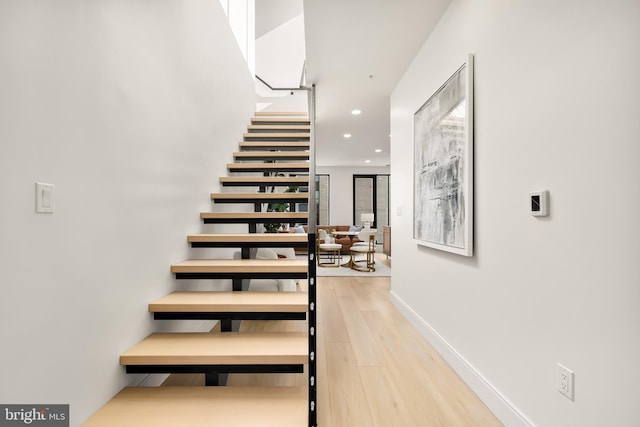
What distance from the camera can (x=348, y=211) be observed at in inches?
441

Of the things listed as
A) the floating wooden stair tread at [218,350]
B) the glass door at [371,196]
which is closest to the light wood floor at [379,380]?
the floating wooden stair tread at [218,350]

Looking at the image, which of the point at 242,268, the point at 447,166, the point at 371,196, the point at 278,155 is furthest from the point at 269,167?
the point at 371,196

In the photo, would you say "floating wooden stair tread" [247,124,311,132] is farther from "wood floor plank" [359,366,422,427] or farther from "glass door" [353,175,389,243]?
"glass door" [353,175,389,243]

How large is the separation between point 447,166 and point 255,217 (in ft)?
5.29

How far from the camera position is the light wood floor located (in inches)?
72.9

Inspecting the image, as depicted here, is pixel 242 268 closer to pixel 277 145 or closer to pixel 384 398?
pixel 384 398

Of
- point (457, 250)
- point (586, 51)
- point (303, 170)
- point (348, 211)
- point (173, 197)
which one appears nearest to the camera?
point (586, 51)

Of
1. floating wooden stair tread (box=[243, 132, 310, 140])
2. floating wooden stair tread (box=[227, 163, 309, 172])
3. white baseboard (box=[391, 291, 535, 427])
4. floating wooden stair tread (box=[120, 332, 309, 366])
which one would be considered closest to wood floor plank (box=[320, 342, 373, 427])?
floating wooden stair tread (box=[120, 332, 309, 366])

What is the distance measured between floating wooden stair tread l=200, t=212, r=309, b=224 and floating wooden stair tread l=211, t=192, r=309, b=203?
0.75ft

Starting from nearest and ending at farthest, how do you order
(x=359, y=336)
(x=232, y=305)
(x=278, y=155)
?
(x=232, y=305) < (x=359, y=336) < (x=278, y=155)

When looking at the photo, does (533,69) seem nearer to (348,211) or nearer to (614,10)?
(614,10)

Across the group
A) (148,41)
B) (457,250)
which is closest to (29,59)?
(148,41)

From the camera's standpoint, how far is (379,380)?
225cm

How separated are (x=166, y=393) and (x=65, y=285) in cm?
76
